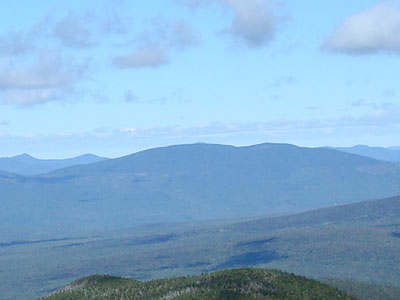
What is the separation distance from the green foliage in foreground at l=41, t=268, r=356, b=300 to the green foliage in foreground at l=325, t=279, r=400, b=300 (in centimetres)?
4993

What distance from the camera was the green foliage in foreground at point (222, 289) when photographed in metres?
67.5

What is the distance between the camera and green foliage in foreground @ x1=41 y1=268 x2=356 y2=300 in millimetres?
67500

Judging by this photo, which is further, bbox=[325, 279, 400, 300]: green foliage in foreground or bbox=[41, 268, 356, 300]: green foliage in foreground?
bbox=[325, 279, 400, 300]: green foliage in foreground

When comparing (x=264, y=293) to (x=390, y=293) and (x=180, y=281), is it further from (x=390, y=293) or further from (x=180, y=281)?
(x=390, y=293)

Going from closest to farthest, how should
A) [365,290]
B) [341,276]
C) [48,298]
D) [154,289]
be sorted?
[154,289]
[48,298]
[365,290]
[341,276]

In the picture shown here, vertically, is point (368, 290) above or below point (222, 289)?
below

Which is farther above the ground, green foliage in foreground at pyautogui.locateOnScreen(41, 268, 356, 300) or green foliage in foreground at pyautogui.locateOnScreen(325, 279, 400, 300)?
green foliage in foreground at pyautogui.locateOnScreen(41, 268, 356, 300)

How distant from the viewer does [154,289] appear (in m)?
75.6

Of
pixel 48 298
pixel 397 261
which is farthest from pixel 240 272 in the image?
pixel 397 261

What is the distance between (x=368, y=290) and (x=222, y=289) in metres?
74.0

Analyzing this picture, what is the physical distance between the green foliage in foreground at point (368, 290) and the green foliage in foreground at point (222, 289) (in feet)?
164

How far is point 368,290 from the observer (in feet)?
443

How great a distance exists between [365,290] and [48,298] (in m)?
71.6

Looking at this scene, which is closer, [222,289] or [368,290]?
[222,289]
